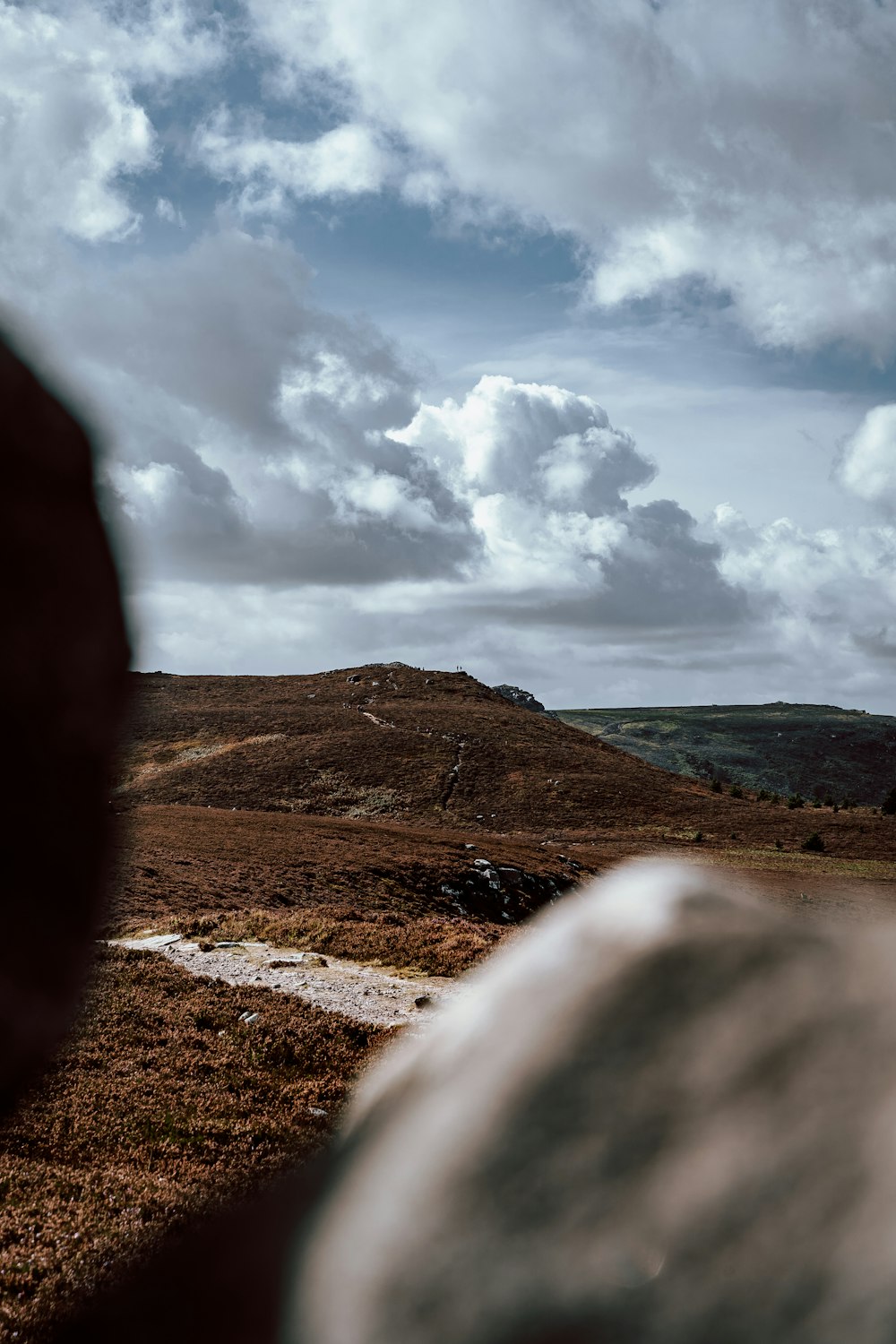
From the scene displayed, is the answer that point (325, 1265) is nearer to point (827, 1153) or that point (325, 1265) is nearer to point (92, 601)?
point (827, 1153)

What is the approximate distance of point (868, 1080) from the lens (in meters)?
2.66

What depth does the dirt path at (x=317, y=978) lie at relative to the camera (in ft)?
51.2

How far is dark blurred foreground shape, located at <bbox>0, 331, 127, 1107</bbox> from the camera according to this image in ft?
9.13

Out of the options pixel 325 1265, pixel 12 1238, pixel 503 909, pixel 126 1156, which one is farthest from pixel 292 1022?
pixel 503 909

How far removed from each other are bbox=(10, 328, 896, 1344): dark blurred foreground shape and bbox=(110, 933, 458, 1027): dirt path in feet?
38.6

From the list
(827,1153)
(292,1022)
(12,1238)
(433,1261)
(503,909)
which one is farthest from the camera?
(503,909)

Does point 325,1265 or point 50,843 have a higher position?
point 50,843

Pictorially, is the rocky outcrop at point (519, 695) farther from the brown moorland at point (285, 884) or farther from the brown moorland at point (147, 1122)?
the brown moorland at point (147, 1122)

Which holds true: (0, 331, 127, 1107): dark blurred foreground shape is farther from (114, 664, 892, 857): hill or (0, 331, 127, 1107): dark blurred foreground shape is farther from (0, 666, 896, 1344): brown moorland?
(114, 664, 892, 857): hill

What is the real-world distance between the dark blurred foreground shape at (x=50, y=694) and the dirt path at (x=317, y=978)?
12293mm

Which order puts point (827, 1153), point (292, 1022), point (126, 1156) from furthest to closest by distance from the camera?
point (292, 1022), point (126, 1156), point (827, 1153)

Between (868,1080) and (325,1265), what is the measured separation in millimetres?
1934

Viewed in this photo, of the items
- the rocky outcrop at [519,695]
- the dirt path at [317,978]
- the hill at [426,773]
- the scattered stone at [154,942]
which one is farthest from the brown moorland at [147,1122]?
the rocky outcrop at [519,695]

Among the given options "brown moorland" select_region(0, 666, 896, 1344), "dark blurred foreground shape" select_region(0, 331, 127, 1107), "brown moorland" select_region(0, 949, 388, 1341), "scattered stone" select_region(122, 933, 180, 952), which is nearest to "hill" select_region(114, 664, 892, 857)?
"brown moorland" select_region(0, 666, 896, 1344)
